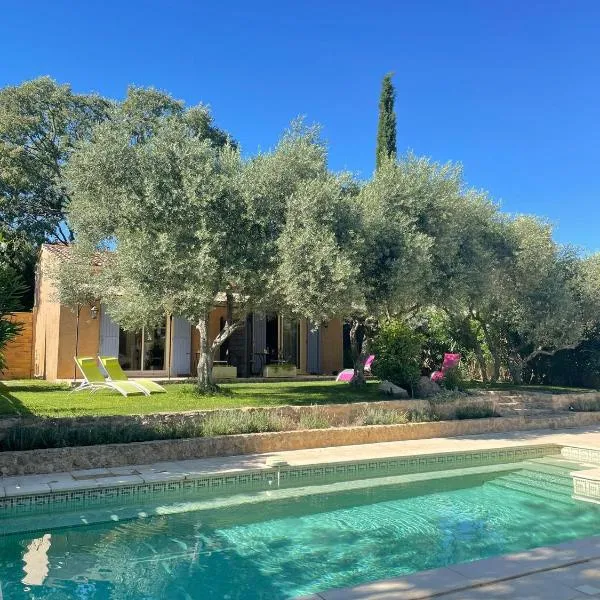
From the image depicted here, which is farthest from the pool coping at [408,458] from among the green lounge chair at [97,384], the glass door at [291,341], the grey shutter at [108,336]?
the glass door at [291,341]

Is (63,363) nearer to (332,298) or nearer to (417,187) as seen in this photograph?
(332,298)

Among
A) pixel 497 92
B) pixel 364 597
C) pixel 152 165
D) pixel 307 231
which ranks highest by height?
pixel 497 92

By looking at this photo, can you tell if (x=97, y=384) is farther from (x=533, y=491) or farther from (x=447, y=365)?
(x=447, y=365)

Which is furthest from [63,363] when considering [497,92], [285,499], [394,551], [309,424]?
[497,92]

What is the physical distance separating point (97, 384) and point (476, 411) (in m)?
10.1

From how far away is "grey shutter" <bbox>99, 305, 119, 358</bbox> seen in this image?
19812mm

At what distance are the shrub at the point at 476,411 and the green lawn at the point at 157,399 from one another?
2.27m

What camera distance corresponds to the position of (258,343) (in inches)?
916

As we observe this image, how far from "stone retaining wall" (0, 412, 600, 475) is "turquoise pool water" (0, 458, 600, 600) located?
2.03 meters

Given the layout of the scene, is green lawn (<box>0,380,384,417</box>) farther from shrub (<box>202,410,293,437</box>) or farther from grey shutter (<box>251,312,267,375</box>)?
grey shutter (<box>251,312,267,375</box>)

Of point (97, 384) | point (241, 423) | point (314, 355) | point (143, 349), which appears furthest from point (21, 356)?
point (241, 423)

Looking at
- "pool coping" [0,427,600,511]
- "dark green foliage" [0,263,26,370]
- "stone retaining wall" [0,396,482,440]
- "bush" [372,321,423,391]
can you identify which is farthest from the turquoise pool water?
"bush" [372,321,423,391]

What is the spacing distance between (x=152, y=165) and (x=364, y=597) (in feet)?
34.8

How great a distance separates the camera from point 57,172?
3028 cm
